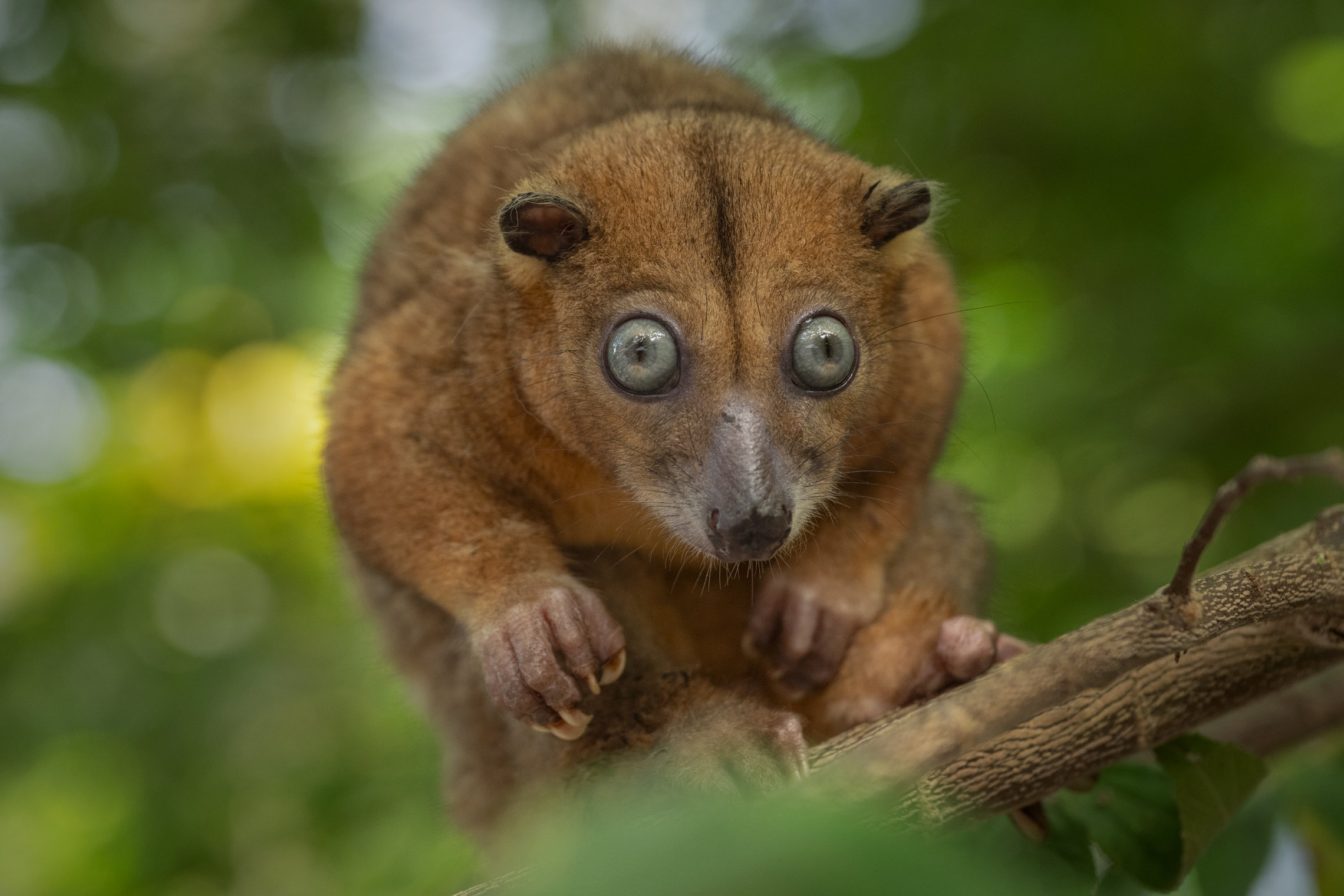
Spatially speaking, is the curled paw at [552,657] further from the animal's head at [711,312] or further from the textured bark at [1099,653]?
the textured bark at [1099,653]

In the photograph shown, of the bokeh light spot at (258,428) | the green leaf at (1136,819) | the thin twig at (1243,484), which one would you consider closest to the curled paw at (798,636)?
the green leaf at (1136,819)

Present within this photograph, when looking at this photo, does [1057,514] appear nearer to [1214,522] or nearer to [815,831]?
[1214,522]

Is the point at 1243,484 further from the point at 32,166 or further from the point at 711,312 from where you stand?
the point at 32,166

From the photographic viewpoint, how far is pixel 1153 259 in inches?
197

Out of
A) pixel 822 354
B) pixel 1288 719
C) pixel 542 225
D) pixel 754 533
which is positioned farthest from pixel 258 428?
pixel 1288 719

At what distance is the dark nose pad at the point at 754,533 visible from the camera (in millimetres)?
2568

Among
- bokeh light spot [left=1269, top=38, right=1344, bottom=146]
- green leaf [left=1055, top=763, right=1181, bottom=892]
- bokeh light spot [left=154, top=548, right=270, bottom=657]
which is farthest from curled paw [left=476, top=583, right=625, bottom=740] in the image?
bokeh light spot [left=154, top=548, right=270, bottom=657]

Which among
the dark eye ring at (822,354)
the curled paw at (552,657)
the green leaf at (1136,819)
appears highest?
the dark eye ring at (822,354)

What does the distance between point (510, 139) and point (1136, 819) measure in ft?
8.56

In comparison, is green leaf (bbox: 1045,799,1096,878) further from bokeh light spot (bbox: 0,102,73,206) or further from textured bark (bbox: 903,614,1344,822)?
bokeh light spot (bbox: 0,102,73,206)

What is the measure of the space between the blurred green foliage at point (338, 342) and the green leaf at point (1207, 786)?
0.28 m

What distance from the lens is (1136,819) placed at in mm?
2826

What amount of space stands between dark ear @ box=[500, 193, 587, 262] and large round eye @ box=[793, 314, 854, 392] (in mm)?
630

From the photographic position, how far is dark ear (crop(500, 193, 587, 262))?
9.46 ft
